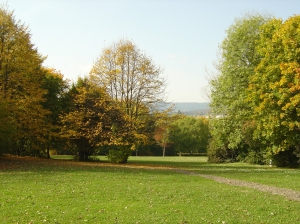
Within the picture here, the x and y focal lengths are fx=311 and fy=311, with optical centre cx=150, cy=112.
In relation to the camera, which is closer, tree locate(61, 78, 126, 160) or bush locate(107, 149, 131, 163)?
tree locate(61, 78, 126, 160)

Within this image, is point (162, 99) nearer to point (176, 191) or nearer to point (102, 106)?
point (102, 106)

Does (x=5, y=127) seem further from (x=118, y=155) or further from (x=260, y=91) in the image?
(x=260, y=91)

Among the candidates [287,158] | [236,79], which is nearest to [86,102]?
[236,79]

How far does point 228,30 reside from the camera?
39125 millimetres

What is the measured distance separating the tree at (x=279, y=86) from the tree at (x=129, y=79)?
11570mm

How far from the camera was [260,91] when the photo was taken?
29.4 meters

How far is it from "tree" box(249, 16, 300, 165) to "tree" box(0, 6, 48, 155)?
22000 mm

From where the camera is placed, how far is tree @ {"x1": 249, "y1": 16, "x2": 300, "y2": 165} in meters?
25.9

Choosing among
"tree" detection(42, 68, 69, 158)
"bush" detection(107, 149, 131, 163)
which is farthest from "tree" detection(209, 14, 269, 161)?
"tree" detection(42, 68, 69, 158)

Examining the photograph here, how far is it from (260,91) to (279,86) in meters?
2.39

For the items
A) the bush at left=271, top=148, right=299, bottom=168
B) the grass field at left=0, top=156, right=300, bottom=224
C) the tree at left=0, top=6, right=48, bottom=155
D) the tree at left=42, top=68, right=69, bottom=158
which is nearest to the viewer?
the grass field at left=0, top=156, right=300, bottom=224

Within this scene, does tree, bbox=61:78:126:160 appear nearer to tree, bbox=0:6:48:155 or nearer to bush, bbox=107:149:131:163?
bush, bbox=107:149:131:163

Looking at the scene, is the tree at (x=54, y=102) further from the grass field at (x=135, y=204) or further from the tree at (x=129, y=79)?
the grass field at (x=135, y=204)

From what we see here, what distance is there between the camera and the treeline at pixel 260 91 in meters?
26.5
